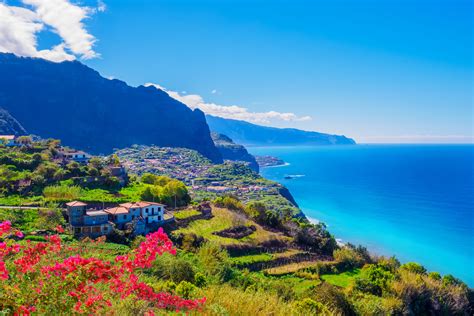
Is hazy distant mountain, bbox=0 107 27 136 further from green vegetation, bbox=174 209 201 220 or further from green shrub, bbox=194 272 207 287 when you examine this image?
green shrub, bbox=194 272 207 287

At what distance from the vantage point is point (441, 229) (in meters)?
78.6

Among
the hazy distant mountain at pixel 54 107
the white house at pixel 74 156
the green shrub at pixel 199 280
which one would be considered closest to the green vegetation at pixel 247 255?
the green shrub at pixel 199 280

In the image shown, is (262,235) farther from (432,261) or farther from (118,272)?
(432,261)

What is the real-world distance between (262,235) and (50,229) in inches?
917

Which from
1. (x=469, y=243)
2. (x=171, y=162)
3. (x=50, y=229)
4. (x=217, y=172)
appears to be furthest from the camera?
(x=171, y=162)

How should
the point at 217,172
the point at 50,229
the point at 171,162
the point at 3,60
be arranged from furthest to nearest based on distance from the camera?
→ 1. the point at 3,60
2. the point at 171,162
3. the point at 217,172
4. the point at 50,229

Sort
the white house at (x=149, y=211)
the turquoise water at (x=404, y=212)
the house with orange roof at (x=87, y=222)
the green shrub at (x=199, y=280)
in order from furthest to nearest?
the turquoise water at (x=404, y=212) → the white house at (x=149, y=211) → the house with orange roof at (x=87, y=222) → the green shrub at (x=199, y=280)

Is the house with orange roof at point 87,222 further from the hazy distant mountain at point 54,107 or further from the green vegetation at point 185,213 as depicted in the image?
the hazy distant mountain at point 54,107

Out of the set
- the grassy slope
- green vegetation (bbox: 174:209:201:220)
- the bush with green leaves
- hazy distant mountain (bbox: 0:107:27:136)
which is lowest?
the bush with green leaves

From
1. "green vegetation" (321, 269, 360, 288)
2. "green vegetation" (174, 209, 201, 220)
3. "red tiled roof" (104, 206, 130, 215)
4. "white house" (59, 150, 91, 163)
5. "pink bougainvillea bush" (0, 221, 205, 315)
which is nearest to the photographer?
"pink bougainvillea bush" (0, 221, 205, 315)

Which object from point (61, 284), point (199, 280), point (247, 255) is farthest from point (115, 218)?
point (61, 284)

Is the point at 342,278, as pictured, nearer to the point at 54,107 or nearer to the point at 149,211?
the point at 149,211

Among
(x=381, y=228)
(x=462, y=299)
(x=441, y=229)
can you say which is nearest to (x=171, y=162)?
(x=381, y=228)

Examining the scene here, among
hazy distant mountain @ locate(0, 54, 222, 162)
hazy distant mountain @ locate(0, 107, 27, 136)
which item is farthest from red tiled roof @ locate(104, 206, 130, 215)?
hazy distant mountain @ locate(0, 54, 222, 162)
